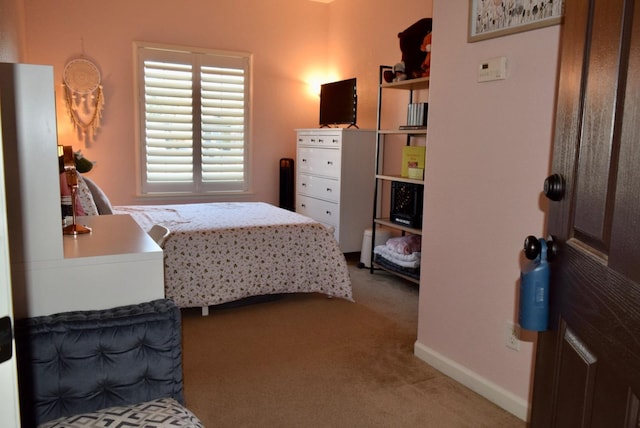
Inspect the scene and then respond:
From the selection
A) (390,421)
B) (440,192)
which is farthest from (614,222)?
(440,192)

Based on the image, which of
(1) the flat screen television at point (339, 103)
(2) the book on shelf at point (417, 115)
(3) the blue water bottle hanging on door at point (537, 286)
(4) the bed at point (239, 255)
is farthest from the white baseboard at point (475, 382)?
(1) the flat screen television at point (339, 103)

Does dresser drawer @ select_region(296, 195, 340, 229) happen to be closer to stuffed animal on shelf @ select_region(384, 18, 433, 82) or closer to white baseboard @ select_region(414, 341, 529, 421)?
stuffed animal on shelf @ select_region(384, 18, 433, 82)

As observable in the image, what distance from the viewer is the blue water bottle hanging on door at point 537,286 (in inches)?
49.0

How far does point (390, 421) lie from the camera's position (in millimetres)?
2314

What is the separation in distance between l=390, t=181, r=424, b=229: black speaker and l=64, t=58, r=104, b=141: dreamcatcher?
3.04m

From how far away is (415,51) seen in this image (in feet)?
14.3

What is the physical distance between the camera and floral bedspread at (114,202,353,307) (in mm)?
3531

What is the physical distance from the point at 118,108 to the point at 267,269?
8.82ft

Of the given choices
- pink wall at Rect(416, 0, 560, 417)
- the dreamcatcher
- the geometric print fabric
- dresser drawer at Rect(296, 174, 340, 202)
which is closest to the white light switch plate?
pink wall at Rect(416, 0, 560, 417)

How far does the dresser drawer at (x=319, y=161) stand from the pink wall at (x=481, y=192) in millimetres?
2312

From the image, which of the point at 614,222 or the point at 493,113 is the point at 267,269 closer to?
the point at 493,113

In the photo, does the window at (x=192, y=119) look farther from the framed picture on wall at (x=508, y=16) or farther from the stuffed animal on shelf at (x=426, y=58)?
the framed picture on wall at (x=508, y=16)

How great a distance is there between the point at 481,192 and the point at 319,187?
119 inches

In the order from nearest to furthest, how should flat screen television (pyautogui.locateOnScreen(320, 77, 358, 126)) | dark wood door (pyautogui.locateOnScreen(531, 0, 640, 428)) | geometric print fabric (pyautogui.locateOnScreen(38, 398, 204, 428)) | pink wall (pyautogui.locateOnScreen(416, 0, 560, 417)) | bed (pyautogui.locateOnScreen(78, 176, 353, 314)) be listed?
dark wood door (pyautogui.locateOnScreen(531, 0, 640, 428))
geometric print fabric (pyautogui.locateOnScreen(38, 398, 204, 428))
pink wall (pyautogui.locateOnScreen(416, 0, 560, 417))
bed (pyautogui.locateOnScreen(78, 176, 353, 314))
flat screen television (pyautogui.locateOnScreen(320, 77, 358, 126))
